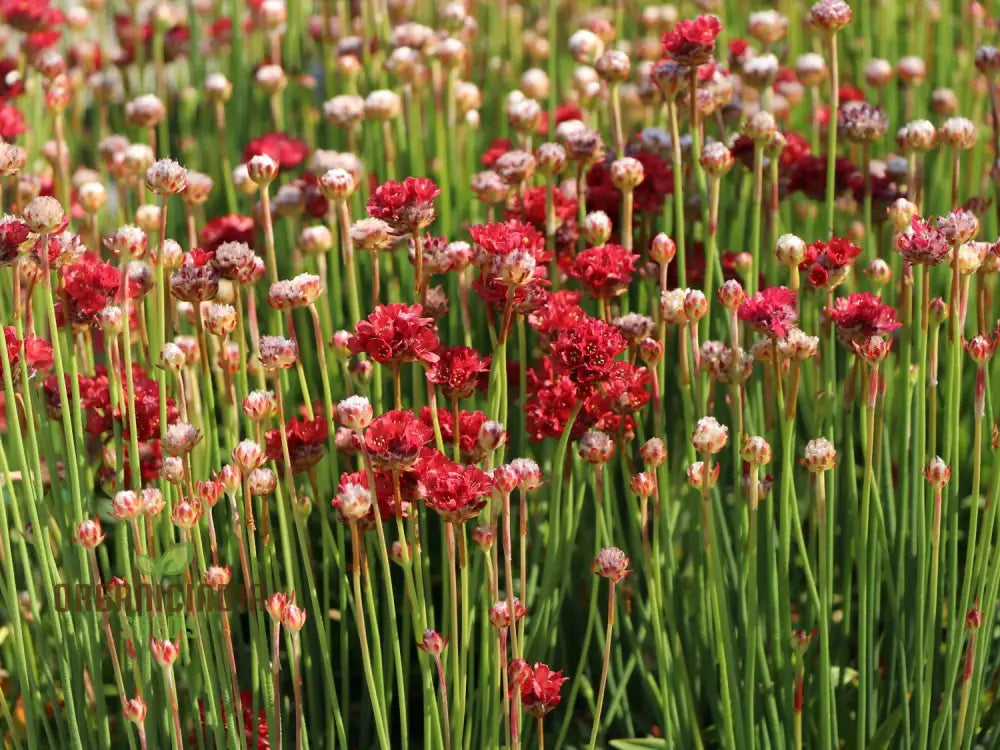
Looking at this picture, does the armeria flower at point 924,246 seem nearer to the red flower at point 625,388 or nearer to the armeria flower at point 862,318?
the armeria flower at point 862,318

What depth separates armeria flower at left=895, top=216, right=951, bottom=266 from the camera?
1.62m

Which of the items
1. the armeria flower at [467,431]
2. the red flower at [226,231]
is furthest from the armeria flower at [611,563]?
the red flower at [226,231]

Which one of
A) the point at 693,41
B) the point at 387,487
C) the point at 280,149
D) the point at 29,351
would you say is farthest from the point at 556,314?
the point at 280,149

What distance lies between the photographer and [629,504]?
6.51 ft

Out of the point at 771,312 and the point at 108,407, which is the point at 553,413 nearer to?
the point at 771,312

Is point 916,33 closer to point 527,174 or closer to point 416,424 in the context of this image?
point 527,174

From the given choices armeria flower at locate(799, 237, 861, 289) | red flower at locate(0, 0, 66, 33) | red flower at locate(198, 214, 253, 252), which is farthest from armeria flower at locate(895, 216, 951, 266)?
red flower at locate(0, 0, 66, 33)

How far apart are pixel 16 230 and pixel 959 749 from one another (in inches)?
57.5

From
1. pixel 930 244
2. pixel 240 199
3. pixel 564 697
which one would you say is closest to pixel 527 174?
pixel 930 244

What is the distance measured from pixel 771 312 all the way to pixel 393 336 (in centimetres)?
49

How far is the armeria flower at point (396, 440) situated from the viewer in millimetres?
1494

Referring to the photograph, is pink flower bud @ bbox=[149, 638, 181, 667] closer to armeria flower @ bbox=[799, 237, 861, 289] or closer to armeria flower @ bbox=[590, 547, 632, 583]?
armeria flower @ bbox=[590, 547, 632, 583]

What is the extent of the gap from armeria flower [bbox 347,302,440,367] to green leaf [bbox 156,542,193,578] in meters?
0.35

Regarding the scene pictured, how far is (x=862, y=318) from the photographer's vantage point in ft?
5.36
